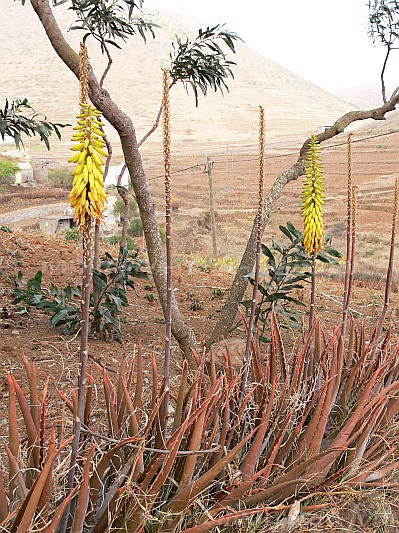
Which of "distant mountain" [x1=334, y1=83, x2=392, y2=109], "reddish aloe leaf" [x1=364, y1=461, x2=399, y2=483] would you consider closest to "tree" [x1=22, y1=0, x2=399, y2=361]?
"reddish aloe leaf" [x1=364, y1=461, x2=399, y2=483]

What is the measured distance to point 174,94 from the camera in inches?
4141

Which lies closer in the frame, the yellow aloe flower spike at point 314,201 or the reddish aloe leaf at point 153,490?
the reddish aloe leaf at point 153,490

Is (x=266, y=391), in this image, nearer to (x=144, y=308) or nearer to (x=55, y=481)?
(x=55, y=481)

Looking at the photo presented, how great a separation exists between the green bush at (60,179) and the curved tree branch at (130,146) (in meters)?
31.4

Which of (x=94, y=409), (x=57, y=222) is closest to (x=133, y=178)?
(x=94, y=409)

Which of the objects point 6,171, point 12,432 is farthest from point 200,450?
point 6,171

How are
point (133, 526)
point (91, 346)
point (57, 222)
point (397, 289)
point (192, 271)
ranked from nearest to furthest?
1. point (133, 526)
2. point (91, 346)
3. point (192, 271)
4. point (397, 289)
5. point (57, 222)

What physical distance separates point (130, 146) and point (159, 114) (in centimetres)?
75

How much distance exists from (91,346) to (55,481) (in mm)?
2439

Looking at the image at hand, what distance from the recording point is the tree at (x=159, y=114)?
347 cm

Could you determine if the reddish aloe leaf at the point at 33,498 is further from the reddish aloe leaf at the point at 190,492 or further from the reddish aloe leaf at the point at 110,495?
the reddish aloe leaf at the point at 190,492

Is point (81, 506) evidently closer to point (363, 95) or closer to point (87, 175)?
point (87, 175)

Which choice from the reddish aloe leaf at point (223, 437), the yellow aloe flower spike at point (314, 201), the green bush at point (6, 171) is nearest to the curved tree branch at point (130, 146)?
the yellow aloe flower spike at point (314, 201)

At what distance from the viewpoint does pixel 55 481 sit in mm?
1904
